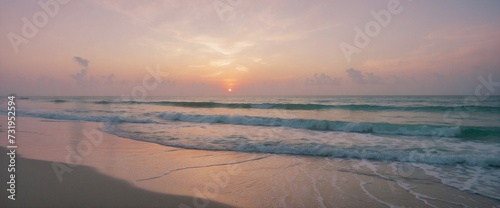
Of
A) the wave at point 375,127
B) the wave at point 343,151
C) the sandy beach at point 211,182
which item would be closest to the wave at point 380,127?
the wave at point 375,127

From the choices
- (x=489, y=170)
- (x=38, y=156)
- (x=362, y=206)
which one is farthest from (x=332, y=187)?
(x=38, y=156)

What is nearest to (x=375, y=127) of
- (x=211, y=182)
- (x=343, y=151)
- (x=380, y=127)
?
(x=380, y=127)

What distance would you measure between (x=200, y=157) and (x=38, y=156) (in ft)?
14.6

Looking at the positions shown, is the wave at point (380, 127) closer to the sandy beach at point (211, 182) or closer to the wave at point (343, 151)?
the wave at point (343, 151)

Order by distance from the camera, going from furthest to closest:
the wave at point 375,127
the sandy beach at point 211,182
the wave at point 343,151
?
the wave at point 375,127 < the wave at point 343,151 < the sandy beach at point 211,182

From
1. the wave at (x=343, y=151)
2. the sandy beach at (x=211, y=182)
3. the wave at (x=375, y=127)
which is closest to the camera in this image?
the sandy beach at (x=211, y=182)

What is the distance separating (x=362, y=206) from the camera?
491 cm

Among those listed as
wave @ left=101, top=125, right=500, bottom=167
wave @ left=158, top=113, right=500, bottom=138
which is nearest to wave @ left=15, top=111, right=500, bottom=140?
wave @ left=158, top=113, right=500, bottom=138

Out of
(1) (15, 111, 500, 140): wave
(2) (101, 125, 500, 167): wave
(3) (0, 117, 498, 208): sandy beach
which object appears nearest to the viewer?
(3) (0, 117, 498, 208): sandy beach

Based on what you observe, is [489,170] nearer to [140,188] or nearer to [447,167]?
[447,167]

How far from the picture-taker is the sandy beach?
5004mm

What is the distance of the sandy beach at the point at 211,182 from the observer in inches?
197

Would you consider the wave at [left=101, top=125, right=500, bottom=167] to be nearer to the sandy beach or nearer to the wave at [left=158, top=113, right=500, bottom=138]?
the sandy beach

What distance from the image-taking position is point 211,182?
611cm
